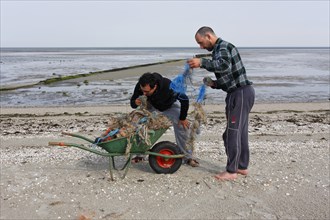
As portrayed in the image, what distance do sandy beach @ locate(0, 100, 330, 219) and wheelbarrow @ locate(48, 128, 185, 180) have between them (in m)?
0.16

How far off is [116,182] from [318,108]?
32.2 feet

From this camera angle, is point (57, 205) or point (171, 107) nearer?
point (57, 205)

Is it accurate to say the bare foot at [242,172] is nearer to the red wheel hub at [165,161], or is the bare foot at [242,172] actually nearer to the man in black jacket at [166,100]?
the man in black jacket at [166,100]

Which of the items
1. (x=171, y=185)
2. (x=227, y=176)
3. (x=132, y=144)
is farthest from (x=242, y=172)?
(x=132, y=144)

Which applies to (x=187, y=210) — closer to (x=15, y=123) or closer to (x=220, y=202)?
(x=220, y=202)

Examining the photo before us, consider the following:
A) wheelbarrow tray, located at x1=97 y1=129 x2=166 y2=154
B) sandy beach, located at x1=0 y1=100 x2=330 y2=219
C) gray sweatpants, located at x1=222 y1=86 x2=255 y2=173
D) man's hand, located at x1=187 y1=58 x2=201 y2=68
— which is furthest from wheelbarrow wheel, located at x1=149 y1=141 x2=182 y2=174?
man's hand, located at x1=187 y1=58 x2=201 y2=68

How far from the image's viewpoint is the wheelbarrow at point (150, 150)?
5.05m

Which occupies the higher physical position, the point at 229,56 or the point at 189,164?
the point at 229,56

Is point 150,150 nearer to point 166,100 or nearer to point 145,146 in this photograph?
point 145,146

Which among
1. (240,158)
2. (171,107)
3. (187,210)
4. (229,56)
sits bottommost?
(187,210)

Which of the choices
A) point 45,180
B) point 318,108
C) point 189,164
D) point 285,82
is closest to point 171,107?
point 189,164

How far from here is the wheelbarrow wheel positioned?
5367mm

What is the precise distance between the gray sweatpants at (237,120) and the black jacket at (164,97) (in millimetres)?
592

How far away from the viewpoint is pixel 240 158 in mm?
5387
